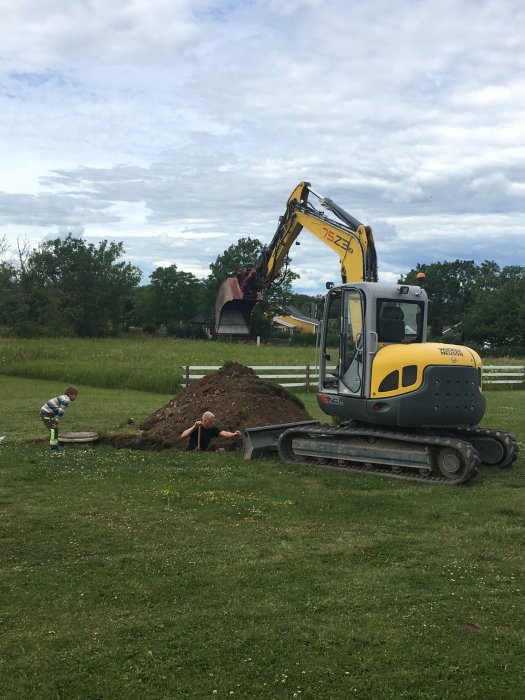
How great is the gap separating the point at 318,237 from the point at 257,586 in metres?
15.2

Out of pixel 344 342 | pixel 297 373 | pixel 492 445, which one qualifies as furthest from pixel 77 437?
pixel 297 373

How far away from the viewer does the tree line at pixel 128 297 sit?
205 ft

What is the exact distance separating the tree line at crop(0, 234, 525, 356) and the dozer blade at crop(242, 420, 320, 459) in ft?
135

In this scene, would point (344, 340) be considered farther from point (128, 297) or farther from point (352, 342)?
point (128, 297)

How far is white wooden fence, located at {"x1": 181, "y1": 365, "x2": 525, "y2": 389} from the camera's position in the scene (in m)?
24.3

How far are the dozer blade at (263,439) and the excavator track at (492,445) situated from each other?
2.62 metres

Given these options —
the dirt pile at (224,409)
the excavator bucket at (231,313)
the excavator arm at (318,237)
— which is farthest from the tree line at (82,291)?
the dirt pile at (224,409)

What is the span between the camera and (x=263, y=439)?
1224cm

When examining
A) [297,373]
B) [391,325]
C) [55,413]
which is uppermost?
[391,325]

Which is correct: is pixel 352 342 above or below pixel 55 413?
above

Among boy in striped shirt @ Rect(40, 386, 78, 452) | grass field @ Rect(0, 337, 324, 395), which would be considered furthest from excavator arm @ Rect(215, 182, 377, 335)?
boy in striped shirt @ Rect(40, 386, 78, 452)

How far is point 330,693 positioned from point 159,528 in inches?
149

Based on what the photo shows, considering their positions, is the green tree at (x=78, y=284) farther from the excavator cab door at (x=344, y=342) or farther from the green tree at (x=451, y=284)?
the excavator cab door at (x=344, y=342)

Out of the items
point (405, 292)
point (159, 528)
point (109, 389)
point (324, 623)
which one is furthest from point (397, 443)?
point (109, 389)
